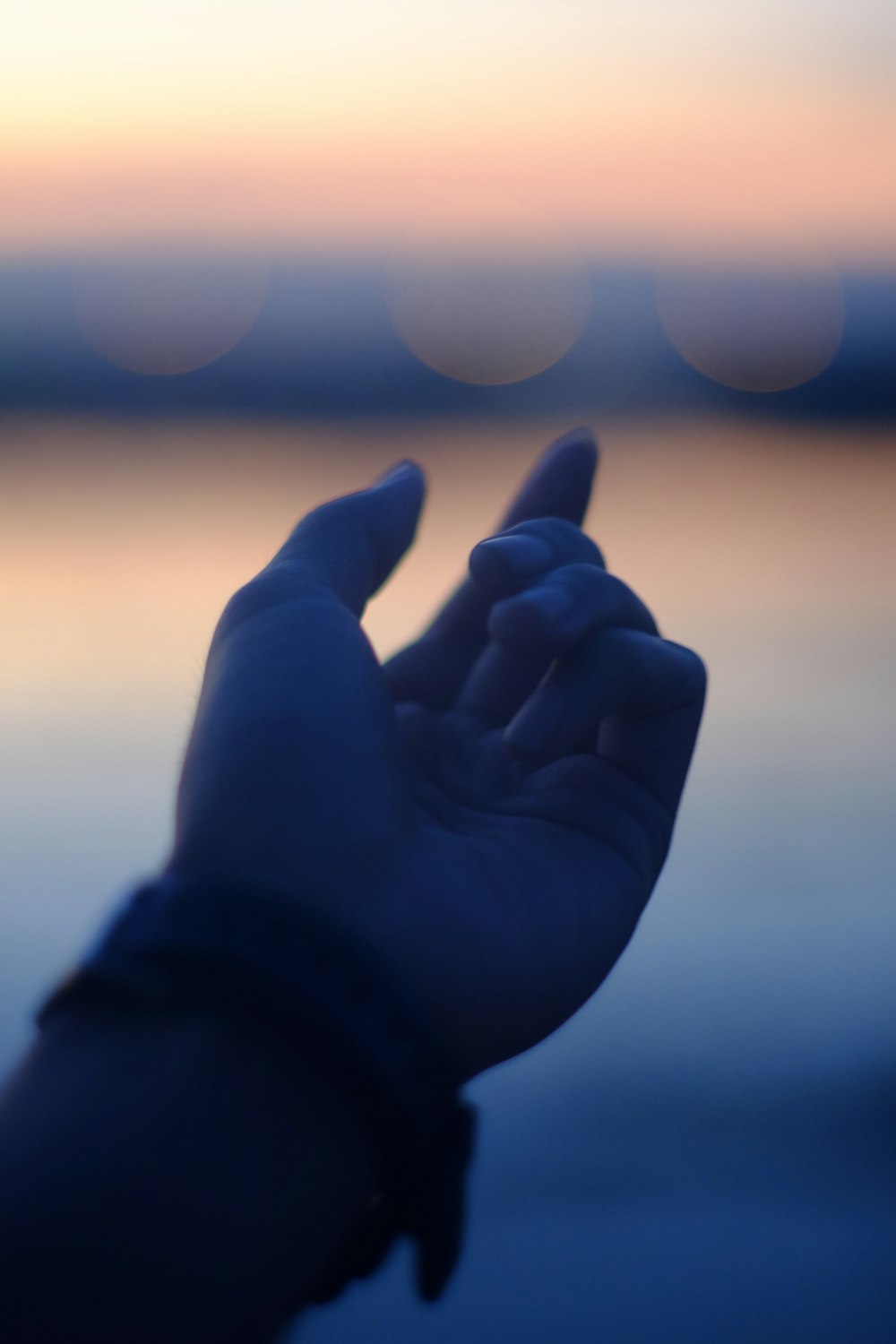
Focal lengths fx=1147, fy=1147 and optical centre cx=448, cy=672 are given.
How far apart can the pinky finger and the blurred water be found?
2.33ft

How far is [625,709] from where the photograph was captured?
4.18ft

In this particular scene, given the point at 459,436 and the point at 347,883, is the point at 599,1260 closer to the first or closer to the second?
the point at 347,883

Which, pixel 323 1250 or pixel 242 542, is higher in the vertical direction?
pixel 242 542

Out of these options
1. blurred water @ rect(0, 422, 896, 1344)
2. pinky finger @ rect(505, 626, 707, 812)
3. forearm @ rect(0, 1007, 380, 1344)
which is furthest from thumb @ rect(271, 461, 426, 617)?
blurred water @ rect(0, 422, 896, 1344)

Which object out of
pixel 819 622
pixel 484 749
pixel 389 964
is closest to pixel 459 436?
pixel 819 622

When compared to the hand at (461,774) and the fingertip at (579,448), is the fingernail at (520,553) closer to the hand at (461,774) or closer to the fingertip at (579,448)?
the hand at (461,774)

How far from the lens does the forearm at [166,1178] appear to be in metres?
0.76

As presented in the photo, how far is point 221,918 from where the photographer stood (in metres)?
Result: 0.89

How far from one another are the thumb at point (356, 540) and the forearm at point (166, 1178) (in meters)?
0.55

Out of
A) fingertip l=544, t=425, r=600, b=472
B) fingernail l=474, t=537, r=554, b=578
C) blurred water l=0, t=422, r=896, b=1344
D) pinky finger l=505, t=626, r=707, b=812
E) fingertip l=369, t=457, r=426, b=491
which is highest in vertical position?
fingertip l=544, t=425, r=600, b=472

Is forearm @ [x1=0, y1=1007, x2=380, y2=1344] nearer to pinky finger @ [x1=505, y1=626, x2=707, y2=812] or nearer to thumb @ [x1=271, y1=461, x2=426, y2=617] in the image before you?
pinky finger @ [x1=505, y1=626, x2=707, y2=812]

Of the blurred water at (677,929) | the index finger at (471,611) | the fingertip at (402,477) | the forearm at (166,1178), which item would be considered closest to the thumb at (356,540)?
the fingertip at (402,477)

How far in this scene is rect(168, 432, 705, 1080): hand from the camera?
1037mm

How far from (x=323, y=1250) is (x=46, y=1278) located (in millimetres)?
212
